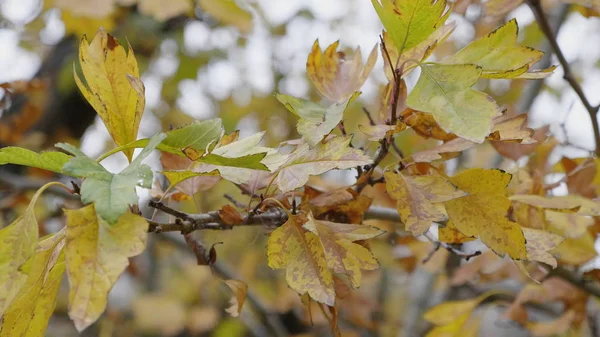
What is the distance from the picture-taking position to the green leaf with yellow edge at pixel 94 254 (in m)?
0.37

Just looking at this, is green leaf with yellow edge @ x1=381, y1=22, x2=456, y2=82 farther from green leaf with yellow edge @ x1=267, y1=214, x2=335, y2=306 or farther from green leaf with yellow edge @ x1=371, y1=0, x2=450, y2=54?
green leaf with yellow edge @ x1=267, y1=214, x2=335, y2=306

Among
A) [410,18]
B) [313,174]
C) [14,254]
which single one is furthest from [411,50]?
[14,254]

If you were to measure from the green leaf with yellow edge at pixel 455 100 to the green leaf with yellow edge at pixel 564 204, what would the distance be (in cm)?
22

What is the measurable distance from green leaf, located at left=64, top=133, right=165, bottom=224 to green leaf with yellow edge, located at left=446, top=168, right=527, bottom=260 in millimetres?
297

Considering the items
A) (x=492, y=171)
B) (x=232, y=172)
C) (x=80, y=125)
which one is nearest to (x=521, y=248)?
(x=492, y=171)

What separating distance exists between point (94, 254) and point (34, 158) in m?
0.10

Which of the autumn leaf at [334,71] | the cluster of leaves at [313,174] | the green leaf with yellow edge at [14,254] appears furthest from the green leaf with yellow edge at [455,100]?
the green leaf with yellow edge at [14,254]

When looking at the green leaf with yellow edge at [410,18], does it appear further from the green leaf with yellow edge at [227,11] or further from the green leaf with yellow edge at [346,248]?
the green leaf with yellow edge at [227,11]

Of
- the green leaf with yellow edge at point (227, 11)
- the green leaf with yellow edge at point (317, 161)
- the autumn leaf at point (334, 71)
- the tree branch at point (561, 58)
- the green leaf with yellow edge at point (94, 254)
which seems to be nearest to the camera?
the green leaf with yellow edge at point (94, 254)

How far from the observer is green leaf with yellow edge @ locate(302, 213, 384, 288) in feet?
1.65

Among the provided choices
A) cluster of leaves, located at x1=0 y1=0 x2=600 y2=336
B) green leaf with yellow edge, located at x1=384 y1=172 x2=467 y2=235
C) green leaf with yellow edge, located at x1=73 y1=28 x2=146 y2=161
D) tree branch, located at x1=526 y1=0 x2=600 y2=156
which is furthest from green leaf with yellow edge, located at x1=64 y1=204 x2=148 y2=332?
tree branch, located at x1=526 y1=0 x2=600 y2=156

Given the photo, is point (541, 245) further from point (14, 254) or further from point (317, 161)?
point (14, 254)

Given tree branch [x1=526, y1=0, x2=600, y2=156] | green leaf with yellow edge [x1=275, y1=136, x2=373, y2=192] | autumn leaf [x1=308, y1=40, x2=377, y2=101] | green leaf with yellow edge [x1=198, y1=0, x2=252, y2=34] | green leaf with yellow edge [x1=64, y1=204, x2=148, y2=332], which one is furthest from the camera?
green leaf with yellow edge [x1=198, y1=0, x2=252, y2=34]

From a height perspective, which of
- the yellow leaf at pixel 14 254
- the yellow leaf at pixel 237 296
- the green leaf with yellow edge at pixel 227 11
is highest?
the yellow leaf at pixel 14 254
